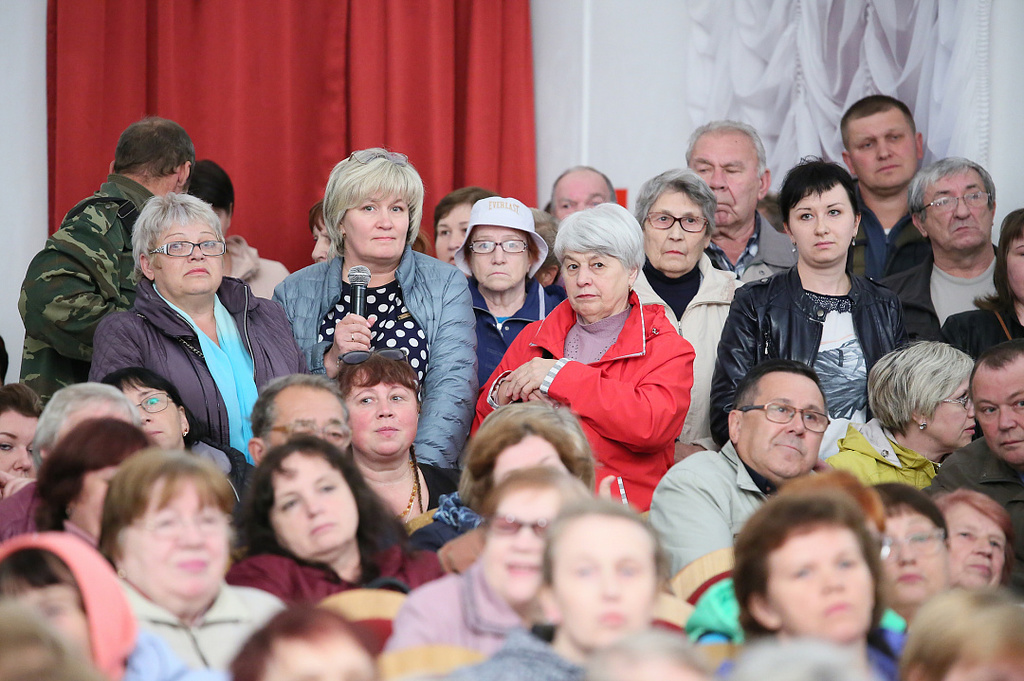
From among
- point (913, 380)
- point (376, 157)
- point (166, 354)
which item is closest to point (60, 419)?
point (166, 354)

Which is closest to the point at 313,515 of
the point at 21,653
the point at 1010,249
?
the point at 21,653

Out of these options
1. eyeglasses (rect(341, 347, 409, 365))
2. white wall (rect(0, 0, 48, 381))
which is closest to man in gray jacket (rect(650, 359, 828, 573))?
eyeglasses (rect(341, 347, 409, 365))

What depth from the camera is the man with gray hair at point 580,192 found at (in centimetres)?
481

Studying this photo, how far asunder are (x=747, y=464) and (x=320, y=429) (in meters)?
1.17

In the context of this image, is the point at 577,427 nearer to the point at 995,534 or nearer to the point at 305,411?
the point at 305,411

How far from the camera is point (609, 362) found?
11.6 feet

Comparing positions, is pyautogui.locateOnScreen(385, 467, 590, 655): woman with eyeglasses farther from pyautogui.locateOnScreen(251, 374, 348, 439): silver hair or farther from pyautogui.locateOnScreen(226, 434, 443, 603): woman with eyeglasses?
pyautogui.locateOnScreen(251, 374, 348, 439): silver hair

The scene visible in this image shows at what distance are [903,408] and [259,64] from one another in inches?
123

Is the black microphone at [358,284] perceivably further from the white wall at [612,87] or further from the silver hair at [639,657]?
the white wall at [612,87]

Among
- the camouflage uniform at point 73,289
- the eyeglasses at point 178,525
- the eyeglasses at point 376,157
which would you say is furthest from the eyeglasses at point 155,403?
the eyeglasses at point 376,157

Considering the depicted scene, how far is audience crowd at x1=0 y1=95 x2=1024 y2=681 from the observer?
1920 millimetres

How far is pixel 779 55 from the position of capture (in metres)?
5.20

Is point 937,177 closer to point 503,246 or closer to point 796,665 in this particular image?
point 503,246

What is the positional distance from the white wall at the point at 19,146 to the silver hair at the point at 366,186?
1556 millimetres
